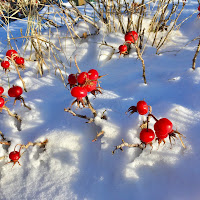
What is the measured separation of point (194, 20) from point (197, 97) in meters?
1.46

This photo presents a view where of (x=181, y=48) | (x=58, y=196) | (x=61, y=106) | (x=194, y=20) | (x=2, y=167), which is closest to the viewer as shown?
(x=58, y=196)

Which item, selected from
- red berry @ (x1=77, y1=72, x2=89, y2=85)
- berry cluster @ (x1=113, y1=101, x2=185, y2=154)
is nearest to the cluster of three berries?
red berry @ (x1=77, y1=72, x2=89, y2=85)

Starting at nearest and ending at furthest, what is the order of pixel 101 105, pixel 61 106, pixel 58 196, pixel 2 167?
pixel 58 196 < pixel 2 167 < pixel 101 105 < pixel 61 106

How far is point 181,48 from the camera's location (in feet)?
6.09

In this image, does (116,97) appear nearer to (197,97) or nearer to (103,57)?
(197,97)

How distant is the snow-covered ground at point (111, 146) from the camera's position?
0.93 m

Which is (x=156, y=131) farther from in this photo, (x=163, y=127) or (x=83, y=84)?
(x=83, y=84)

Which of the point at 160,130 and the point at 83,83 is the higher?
the point at 83,83

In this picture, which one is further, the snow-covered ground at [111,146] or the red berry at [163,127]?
the snow-covered ground at [111,146]

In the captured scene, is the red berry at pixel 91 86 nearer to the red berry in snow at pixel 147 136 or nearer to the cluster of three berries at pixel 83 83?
the cluster of three berries at pixel 83 83

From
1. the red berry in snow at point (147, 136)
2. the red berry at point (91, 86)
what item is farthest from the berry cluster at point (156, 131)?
the red berry at point (91, 86)

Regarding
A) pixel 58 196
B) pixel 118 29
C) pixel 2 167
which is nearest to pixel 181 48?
pixel 118 29

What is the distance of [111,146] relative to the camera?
1087 millimetres

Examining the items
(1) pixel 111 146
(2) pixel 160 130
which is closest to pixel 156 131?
(2) pixel 160 130
